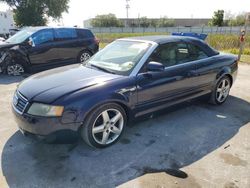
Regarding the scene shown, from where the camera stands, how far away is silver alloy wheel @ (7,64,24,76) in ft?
27.0

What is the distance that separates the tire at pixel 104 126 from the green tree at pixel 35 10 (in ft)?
118

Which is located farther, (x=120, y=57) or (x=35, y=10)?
(x=35, y=10)

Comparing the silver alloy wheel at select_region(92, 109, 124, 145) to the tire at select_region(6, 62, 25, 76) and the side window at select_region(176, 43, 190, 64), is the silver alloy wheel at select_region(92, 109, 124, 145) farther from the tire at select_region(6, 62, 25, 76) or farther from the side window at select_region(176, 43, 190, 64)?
the tire at select_region(6, 62, 25, 76)

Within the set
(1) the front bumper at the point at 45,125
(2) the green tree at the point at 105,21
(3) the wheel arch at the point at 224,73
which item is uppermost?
(2) the green tree at the point at 105,21

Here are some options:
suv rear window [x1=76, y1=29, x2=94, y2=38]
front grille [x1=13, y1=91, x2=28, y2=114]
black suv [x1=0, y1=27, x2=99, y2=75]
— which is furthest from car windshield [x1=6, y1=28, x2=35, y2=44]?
front grille [x1=13, y1=91, x2=28, y2=114]

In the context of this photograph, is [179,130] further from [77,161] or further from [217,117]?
[77,161]

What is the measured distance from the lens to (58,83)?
3506 millimetres

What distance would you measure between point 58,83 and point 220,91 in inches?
133

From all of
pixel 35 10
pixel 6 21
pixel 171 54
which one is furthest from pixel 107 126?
pixel 6 21

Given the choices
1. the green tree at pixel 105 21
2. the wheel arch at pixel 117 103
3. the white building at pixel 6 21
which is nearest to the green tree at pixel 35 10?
the white building at pixel 6 21

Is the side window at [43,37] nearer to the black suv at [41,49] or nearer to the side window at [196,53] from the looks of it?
the black suv at [41,49]

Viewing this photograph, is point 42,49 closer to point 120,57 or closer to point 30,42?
point 30,42

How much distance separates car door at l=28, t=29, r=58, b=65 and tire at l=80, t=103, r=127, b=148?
5.64m

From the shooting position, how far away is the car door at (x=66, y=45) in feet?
28.8
